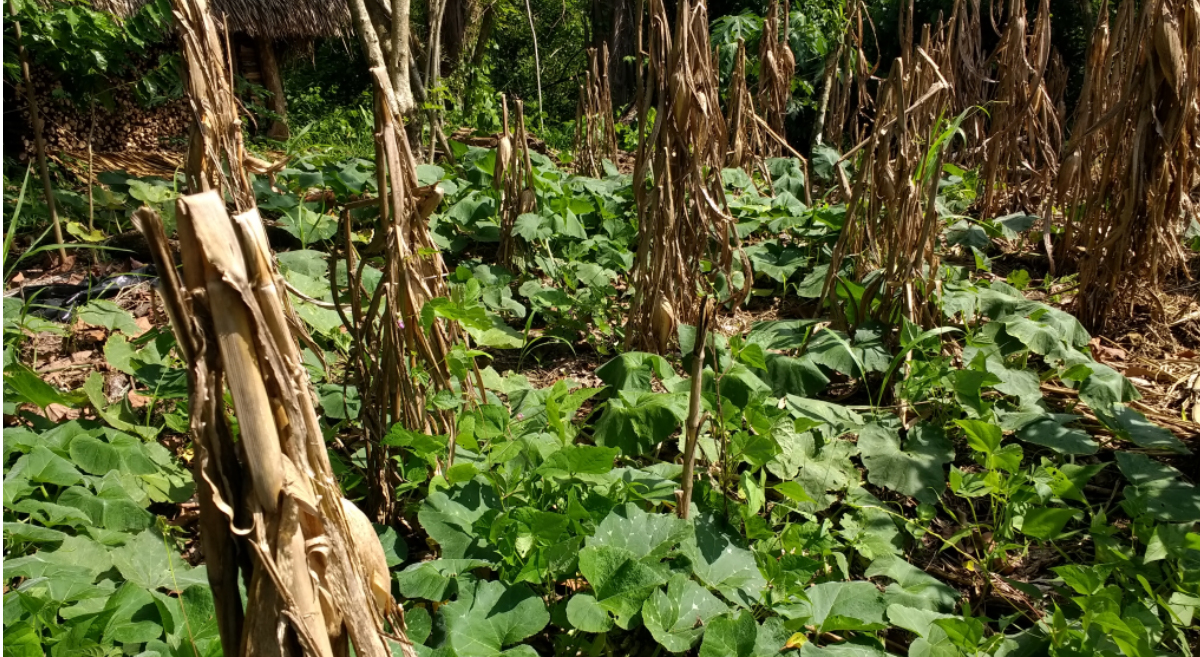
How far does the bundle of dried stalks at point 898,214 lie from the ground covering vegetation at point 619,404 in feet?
0.05

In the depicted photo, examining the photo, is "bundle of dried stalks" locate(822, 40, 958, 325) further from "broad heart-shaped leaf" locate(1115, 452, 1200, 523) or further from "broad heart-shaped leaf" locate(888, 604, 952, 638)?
"broad heart-shaped leaf" locate(888, 604, 952, 638)

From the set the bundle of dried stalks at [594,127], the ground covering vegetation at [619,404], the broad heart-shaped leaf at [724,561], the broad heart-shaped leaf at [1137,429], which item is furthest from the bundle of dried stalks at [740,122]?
the broad heart-shaped leaf at [724,561]

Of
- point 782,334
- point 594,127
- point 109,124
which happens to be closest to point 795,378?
point 782,334

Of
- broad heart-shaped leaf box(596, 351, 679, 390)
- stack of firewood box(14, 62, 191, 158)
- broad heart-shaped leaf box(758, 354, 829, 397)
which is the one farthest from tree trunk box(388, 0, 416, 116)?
broad heart-shaped leaf box(758, 354, 829, 397)

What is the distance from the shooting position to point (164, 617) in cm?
122

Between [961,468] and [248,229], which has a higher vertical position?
[248,229]

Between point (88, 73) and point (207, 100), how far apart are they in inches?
68.1

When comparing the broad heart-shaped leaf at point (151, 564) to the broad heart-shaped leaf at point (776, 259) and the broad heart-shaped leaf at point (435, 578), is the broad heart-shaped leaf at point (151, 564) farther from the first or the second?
the broad heart-shaped leaf at point (776, 259)

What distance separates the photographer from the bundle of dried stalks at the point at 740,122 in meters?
4.00

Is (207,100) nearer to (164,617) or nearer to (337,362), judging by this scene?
(337,362)

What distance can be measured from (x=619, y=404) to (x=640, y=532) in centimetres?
44

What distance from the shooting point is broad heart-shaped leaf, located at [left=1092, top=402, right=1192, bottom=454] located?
6.28 feet

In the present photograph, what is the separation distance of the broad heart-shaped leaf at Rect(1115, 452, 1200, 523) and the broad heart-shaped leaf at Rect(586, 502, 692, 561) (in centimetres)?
99

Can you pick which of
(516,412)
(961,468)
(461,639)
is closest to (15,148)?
(516,412)
